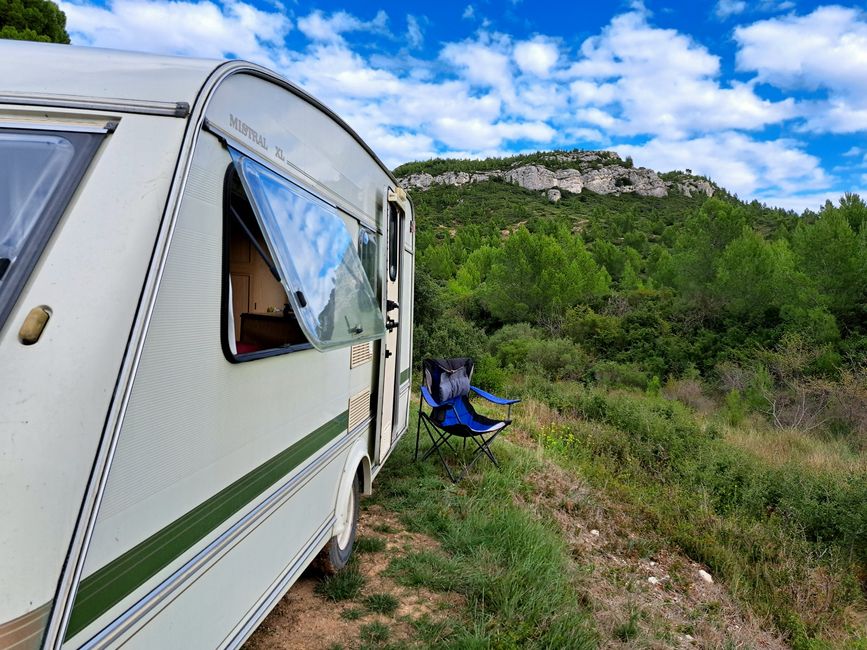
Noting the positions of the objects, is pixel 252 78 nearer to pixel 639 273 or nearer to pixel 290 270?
pixel 290 270

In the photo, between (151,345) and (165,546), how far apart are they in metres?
0.54

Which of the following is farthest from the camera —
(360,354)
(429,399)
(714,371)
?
(714,371)

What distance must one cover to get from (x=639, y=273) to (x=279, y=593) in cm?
2867

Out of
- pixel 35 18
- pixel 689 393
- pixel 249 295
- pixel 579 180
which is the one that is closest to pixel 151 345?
pixel 249 295

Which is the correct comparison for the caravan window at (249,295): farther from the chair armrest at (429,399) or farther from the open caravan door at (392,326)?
the chair armrest at (429,399)

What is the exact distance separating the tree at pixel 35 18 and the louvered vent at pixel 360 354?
10990 mm

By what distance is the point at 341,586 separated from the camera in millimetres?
3137

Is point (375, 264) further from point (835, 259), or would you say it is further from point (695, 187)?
point (695, 187)

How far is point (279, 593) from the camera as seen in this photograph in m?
2.22

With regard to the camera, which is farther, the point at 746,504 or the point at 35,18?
the point at 35,18

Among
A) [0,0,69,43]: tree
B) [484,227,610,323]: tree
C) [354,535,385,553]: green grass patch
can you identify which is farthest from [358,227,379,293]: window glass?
[484,227,610,323]: tree

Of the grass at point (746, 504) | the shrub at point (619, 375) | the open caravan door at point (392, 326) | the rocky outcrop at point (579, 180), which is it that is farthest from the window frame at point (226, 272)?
the rocky outcrop at point (579, 180)

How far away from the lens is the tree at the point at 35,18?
10922 millimetres

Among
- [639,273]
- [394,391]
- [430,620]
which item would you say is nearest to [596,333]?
[639,273]
